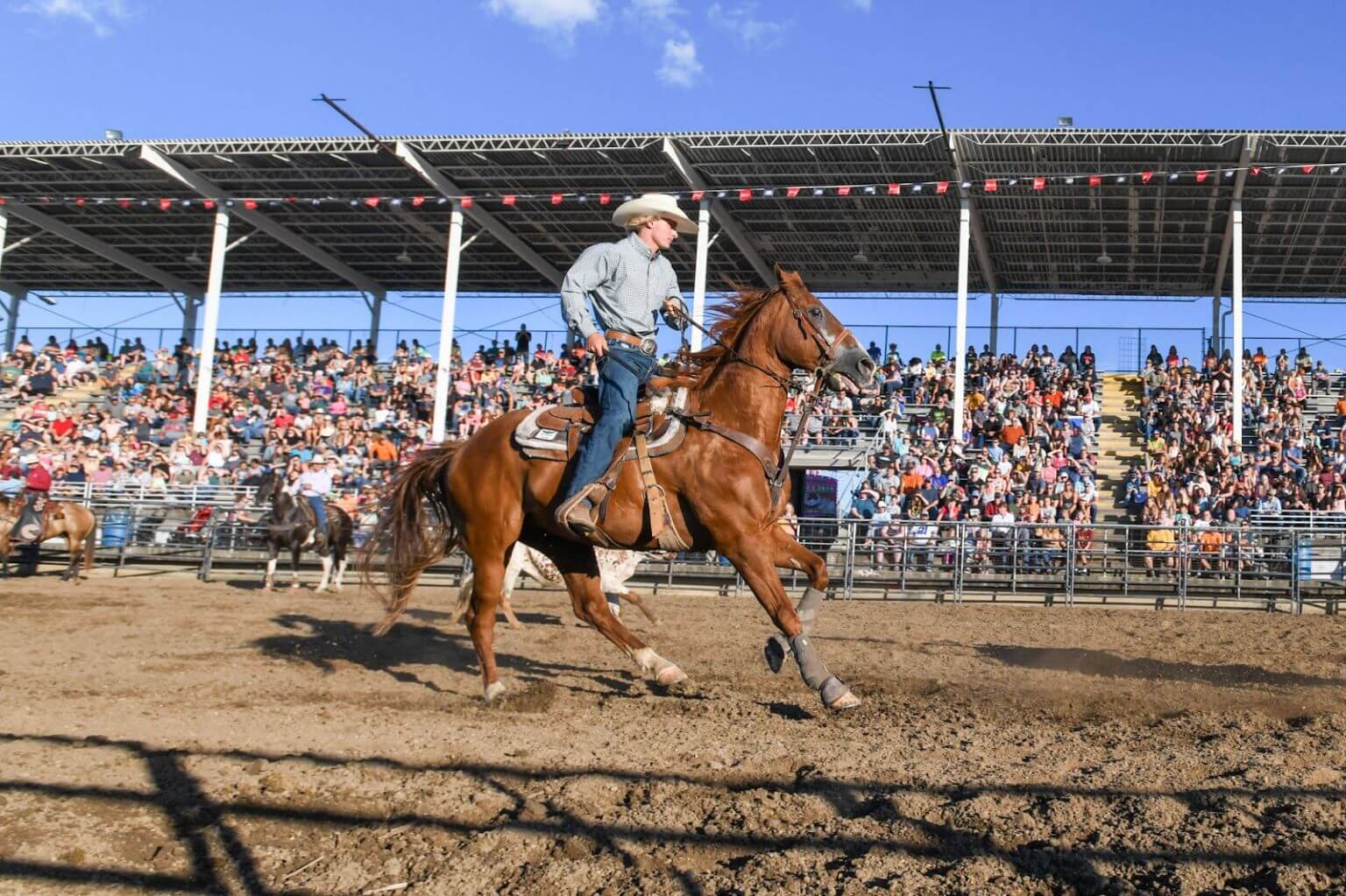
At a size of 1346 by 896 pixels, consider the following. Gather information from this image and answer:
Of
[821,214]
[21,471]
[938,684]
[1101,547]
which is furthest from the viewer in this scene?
[821,214]

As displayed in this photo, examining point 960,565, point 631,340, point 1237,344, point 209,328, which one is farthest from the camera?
point 209,328

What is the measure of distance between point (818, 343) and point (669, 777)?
319 centimetres

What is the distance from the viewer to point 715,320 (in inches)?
296

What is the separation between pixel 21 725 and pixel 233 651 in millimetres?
3226

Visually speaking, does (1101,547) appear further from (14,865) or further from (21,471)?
(21,471)

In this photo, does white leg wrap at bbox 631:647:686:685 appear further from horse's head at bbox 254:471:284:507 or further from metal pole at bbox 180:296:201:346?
metal pole at bbox 180:296:201:346

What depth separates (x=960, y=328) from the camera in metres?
22.7

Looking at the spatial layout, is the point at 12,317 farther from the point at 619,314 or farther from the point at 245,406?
the point at 619,314

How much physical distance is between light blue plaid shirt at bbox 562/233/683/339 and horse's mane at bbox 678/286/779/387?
358mm

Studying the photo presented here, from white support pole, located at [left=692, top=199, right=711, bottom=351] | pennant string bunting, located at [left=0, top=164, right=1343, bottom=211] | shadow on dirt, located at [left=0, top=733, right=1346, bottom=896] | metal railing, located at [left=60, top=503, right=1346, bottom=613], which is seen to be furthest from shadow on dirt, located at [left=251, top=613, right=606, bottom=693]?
white support pole, located at [left=692, top=199, right=711, bottom=351]

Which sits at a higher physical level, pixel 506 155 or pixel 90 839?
pixel 506 155

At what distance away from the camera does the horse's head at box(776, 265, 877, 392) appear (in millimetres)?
6902

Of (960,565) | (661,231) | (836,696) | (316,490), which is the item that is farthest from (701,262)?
(836,696)

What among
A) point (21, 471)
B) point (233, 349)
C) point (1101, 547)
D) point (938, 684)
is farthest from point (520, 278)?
point (938, 684)
